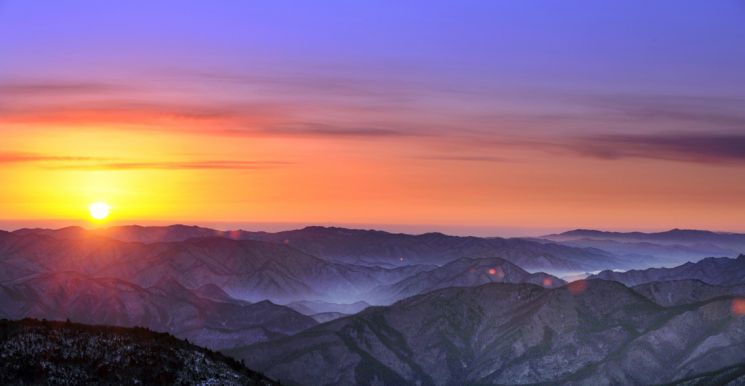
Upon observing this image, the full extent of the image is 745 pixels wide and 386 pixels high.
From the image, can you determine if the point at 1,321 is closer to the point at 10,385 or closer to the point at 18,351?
the point at 18,351

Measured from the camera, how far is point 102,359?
388 feet

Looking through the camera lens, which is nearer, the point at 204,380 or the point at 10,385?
the point at 10,385

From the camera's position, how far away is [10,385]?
109250mm

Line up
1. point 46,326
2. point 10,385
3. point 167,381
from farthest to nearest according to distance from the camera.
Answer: point 46,326, point 167,381, point 10,385

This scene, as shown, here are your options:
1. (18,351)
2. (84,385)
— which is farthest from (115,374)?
(18,351)

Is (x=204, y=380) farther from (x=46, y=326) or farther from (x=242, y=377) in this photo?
(x=46, y=326)

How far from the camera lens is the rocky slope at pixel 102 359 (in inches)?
4476

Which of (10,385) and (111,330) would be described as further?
(111,330)

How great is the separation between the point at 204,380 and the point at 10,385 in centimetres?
2179

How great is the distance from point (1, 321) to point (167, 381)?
1046 inches

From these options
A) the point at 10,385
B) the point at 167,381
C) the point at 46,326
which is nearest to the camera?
the point at 10,385

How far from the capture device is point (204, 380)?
118 metres

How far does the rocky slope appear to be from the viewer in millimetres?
113688

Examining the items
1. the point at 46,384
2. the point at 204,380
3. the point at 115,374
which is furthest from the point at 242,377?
the point at 46,384
